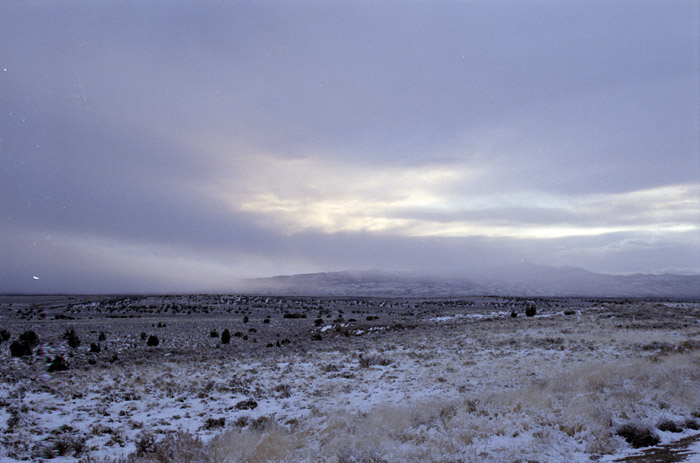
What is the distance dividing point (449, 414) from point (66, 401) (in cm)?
1178

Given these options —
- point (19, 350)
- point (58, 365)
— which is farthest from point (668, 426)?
point (19, 350)

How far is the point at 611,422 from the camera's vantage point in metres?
8.53

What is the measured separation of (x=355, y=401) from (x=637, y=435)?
279 inches

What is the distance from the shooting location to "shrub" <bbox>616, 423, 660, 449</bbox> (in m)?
7.61

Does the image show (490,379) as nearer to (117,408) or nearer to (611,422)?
(611,422)

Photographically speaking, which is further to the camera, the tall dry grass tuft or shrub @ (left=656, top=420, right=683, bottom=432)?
shrub @ (left=656, top=420, right=683, bottom=432)

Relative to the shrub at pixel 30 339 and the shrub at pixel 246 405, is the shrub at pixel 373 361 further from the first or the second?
the shrub at pixel 30 339

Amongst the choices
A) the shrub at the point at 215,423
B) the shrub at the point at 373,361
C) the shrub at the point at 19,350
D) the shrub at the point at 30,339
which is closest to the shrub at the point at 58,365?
the shrub at the point at 19,350

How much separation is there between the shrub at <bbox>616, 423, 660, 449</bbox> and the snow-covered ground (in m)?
0.19

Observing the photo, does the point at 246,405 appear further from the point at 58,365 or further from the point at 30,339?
the point at 30,339

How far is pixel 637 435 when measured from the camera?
780cm

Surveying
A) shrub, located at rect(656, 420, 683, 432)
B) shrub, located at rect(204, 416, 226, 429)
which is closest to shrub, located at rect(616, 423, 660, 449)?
shrub, located at rect(656, 420, 683, 432)

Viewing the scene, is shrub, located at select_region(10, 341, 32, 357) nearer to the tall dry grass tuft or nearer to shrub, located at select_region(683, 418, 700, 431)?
the tall dry grass tuft

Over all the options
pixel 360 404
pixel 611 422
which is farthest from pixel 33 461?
pixel 611 422
